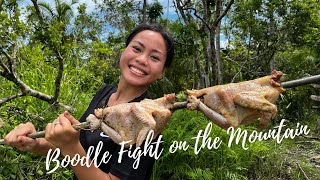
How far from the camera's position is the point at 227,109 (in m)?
1.33

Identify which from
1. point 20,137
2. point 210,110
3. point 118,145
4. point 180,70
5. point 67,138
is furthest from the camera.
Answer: point 180,70

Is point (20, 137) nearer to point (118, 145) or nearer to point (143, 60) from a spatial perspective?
point (118, 145)

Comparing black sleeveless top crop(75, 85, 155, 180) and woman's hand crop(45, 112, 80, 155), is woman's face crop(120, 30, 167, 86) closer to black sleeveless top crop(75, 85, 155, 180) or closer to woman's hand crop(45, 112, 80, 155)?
black sleeveless top crop(75, 85, 155, 180)

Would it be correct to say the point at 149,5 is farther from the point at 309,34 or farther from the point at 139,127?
the point at 139,127

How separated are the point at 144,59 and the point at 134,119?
54 centimetres

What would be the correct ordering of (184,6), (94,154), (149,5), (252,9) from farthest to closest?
(149,5) → (252,9) → (184,6) → (94,154)

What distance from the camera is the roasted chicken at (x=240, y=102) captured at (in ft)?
4.31

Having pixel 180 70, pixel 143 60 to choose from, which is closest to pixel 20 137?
pixel 143 60

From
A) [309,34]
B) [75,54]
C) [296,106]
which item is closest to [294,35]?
[309,34]

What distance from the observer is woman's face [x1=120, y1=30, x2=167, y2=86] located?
6.02ft

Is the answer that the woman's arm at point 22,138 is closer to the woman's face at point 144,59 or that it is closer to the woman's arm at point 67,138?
the woman's arm at point 67,138

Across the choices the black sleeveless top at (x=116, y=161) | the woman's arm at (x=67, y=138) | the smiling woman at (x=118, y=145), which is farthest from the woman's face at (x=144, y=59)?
the woman's arm at (x=67, y=138)

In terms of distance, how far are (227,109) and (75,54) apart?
554cm

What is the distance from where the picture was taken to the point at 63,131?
4.62ft
